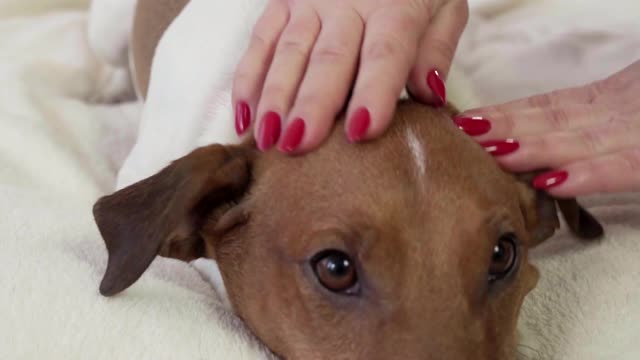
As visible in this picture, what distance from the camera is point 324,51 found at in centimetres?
185

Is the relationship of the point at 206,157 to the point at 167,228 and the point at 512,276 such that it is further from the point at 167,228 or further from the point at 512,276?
the point at 512,276

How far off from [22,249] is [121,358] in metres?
0.44

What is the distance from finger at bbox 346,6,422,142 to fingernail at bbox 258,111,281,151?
0.46ft

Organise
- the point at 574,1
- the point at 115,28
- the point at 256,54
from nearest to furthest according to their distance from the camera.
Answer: the point at 256,54 → the point at 574,1 → the point at 115,28

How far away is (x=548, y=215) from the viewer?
6.64 ft

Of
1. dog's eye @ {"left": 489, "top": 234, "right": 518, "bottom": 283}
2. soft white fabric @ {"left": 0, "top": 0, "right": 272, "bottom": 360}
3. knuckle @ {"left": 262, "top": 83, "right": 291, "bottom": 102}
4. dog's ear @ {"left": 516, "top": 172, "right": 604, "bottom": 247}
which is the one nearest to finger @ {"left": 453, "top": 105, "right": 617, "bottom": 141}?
dog's ear @ {"left": 516, "top": 172, "right": 604, "bottom": 247}

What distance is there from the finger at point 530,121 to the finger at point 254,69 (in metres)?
0.41

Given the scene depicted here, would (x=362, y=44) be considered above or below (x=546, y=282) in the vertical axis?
above

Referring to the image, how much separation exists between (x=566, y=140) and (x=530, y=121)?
0.29ft

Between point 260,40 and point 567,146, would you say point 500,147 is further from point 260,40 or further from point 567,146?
point 260,40

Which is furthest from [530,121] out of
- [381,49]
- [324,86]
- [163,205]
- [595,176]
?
[163,205]

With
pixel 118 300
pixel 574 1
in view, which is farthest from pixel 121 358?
pixel 574 1

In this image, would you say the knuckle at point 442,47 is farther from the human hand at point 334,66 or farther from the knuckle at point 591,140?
the knuckle at point 591,140

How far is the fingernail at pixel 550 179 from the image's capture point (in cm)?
192
